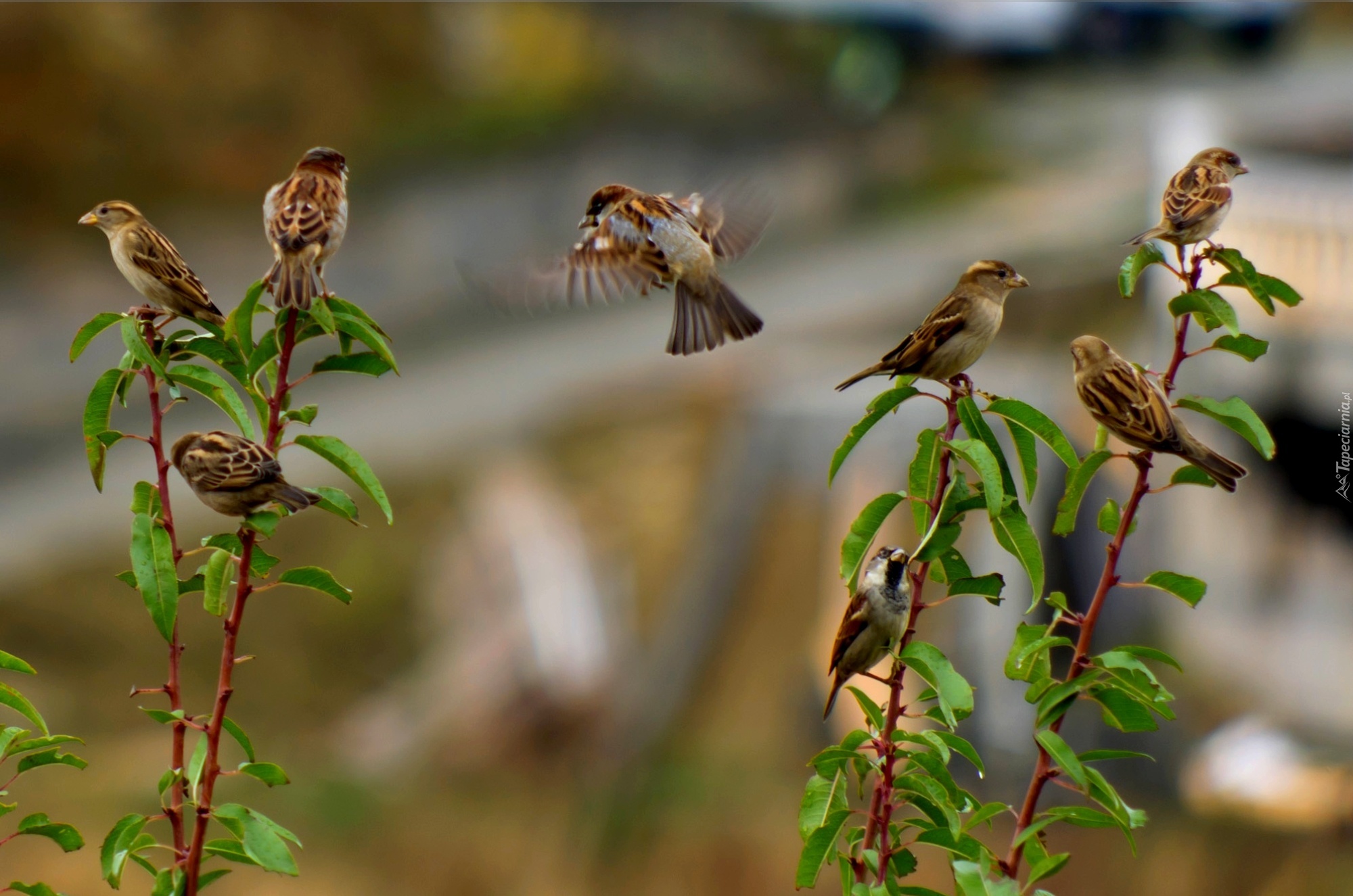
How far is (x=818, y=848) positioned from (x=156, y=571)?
1.29 meters

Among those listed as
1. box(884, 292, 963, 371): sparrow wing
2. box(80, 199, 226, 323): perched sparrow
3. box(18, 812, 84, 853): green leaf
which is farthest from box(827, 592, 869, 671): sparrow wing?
box(18, 812, 84, 853): green leaf

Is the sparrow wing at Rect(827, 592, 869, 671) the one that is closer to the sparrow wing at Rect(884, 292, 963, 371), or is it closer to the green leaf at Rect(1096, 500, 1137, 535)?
the sparrow wing at Rect(884, 292, 963, 371)

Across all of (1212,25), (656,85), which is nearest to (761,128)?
A: (656,85)

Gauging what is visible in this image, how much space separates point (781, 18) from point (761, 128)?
2092 millimetres

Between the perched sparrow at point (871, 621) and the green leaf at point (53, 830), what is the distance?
1906 mm

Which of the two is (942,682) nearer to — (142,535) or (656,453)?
(142,535)

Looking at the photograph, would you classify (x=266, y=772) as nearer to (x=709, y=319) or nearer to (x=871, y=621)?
(x=871, y=621)

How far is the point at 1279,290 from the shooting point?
2.66 meters

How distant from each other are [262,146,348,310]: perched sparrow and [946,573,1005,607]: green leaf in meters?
1.95

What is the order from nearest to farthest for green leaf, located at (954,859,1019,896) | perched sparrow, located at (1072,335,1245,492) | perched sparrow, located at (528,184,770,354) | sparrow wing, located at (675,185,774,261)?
green leaf, located at (954,859,1019,896)
perched sparrow, located at (1072,335,1245,492)
perched sparrow, located at (528,184,770,354)
sparrow wing, located at (675,185,774,261)

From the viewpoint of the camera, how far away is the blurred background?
43.7ft

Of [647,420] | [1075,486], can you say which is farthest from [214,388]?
[647,420]

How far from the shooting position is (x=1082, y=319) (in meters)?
18.5

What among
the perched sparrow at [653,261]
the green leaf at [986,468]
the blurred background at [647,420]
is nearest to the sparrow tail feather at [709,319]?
the perched sparrow at [653,261]
